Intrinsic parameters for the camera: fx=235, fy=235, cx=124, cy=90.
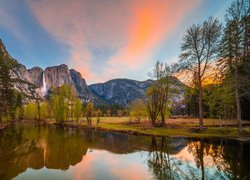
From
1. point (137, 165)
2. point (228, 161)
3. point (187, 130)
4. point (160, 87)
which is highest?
point (160, 87)

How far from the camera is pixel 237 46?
1123 inches

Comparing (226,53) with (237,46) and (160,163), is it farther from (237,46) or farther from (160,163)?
(160,163)

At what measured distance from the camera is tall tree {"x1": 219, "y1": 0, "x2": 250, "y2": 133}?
27.0 metres

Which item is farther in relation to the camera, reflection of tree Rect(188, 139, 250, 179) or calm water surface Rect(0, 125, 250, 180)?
calm water surface Rect(0, 125, 250, 180)

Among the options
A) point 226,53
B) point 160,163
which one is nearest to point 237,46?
point 226,53

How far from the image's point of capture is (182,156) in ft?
65.3

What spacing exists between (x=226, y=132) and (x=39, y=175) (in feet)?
85.5

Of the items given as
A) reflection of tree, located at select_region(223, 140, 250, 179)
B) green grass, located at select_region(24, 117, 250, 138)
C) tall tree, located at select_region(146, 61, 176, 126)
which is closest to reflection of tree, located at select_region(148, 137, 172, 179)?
reflection of tree, located at select_region(223, 140, 250, 179)

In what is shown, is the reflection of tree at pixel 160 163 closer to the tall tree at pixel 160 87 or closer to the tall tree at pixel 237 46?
the tall tree at pixel 237 46

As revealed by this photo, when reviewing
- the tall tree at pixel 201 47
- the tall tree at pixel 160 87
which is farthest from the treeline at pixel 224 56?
the tall tree at pixel 160 87

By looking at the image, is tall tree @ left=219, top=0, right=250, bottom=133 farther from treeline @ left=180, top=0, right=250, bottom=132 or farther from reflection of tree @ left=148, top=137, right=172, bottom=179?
reflection of tree @ left=148, top=137, right=172, bottom=179

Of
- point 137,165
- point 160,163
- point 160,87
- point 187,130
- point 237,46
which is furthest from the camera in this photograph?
point 160,87

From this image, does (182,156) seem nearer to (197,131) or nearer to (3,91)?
(197,131)

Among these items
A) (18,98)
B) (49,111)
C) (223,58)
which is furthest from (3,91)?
(18,98)
